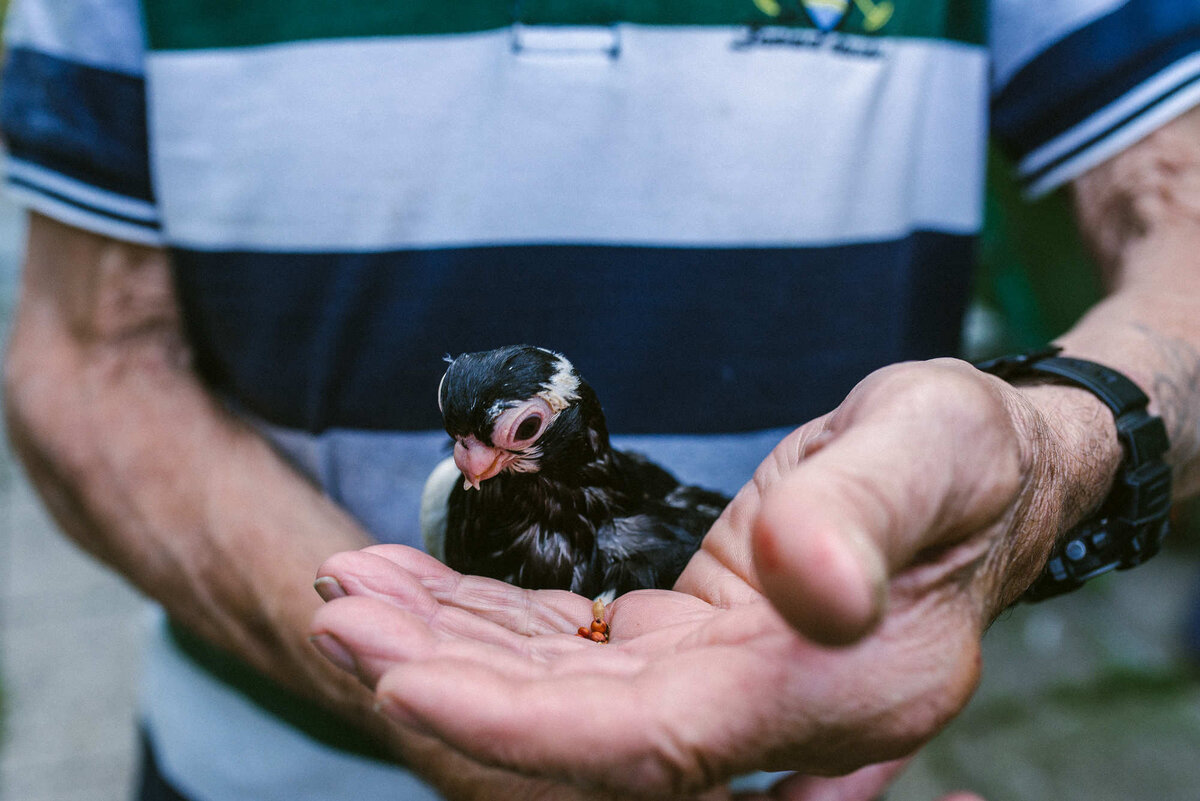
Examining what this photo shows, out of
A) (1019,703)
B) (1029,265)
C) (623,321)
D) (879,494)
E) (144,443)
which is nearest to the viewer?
(879,494)

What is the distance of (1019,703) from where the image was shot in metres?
3.10

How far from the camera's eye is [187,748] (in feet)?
4.75

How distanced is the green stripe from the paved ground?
2291 millimetres

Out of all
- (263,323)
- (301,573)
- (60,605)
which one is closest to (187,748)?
(301,573)

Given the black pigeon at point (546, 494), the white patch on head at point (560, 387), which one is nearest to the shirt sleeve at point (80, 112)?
the black pigeon at point (546, 494)

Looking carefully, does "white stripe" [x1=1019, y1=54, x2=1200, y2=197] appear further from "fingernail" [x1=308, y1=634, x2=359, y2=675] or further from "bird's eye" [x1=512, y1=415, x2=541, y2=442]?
A: "fingernail" [x1=308, y1=634, x2=359, y2=675]

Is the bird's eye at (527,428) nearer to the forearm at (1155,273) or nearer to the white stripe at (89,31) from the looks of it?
the forearm at (1155,273)

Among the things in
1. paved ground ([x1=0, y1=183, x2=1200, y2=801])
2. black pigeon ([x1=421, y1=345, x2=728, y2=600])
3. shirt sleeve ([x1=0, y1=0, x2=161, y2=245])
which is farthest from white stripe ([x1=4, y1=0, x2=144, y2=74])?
paved ground ([x1=0, y1=183, x2=1200, y2=801])

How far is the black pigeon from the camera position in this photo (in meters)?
0.62

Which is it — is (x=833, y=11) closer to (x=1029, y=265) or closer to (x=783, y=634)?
(x=783, y=634)

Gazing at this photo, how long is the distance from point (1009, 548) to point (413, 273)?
682 mm

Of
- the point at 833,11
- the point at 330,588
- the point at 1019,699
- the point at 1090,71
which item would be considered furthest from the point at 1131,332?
the point at 1019,699

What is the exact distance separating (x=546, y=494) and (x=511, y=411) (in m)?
0.11

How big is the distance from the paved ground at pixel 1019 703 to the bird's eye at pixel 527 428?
2.52 meters
